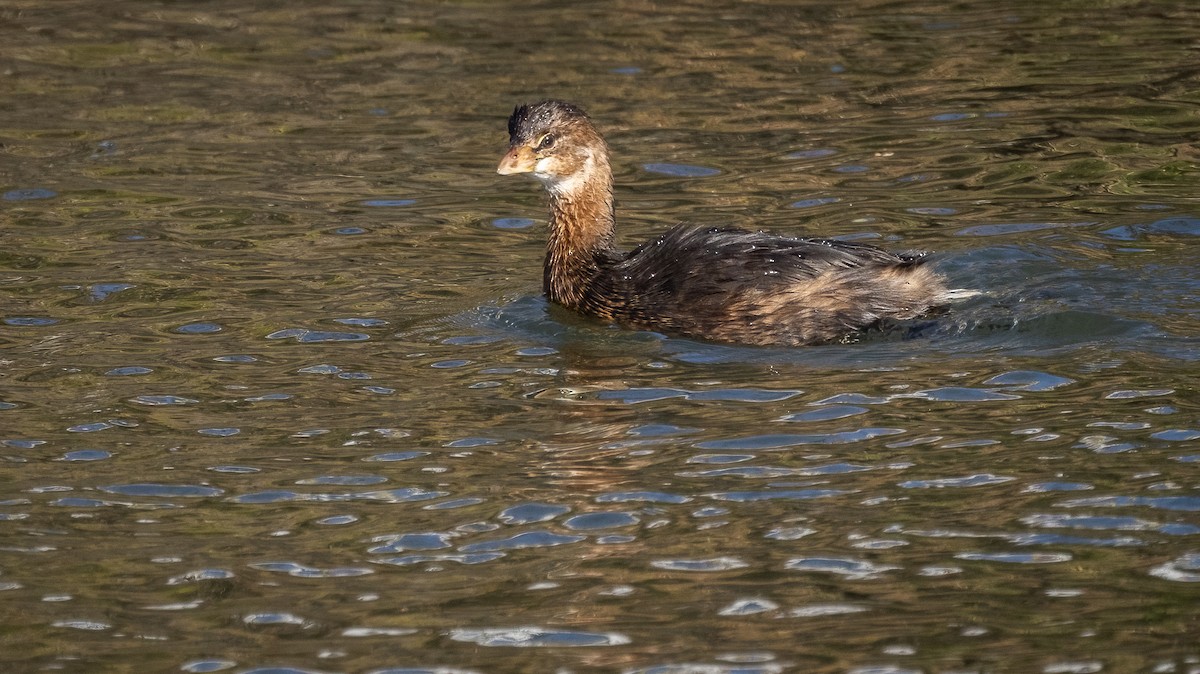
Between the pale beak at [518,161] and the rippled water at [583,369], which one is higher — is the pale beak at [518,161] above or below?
above

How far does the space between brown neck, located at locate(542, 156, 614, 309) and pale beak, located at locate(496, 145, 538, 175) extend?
0.29 meters

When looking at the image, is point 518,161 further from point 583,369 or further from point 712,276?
point 583,369

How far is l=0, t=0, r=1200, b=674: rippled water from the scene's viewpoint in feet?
18.5

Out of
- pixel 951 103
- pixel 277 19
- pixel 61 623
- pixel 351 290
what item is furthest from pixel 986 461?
pixel 277 19

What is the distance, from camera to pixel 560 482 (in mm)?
6777

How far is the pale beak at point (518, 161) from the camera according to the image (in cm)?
970

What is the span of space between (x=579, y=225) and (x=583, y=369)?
1.60 m

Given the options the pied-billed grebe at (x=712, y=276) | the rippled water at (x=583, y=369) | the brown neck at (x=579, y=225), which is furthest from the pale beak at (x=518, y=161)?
the rippled water at (x=583, y=369)

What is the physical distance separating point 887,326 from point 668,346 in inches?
43.7

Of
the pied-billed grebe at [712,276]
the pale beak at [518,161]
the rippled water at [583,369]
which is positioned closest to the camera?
the rippled water at [583,369]

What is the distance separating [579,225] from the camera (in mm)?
9883

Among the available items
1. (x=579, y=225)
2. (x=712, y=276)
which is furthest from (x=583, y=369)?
(x=579, y=225)

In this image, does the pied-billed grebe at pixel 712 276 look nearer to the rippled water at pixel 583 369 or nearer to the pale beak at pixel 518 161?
the pale beak at pixel 518 161

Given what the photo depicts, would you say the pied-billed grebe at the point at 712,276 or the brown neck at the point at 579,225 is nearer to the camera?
the pied-billed grebe at the point at 712,276
